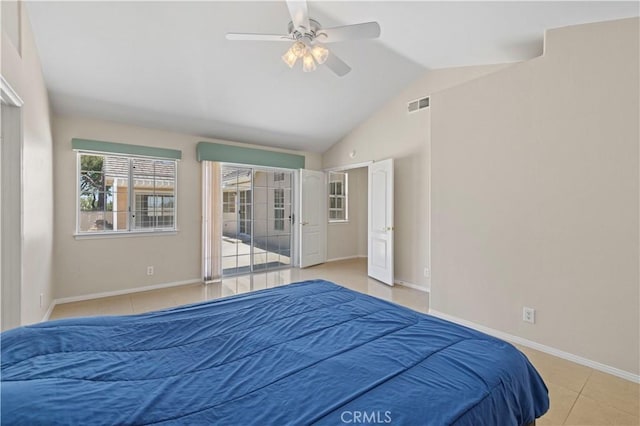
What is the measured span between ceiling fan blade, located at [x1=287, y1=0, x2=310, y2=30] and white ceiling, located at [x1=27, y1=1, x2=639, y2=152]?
1.00 meters

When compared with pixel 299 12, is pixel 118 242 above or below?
below

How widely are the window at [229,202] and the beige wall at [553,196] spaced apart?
3606 millimetres

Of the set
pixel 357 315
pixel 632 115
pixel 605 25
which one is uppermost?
pixel 605 25

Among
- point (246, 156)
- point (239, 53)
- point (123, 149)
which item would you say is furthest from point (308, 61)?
point (123, 149)

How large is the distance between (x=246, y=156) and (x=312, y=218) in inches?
72.6

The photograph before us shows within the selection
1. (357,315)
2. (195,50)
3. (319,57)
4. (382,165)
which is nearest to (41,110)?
(195,50)

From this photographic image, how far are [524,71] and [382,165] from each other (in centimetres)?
246

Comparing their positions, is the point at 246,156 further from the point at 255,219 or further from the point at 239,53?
the point at 239,53

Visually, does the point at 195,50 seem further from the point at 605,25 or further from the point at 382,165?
the point at 605,25

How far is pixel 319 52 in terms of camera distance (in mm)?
2281

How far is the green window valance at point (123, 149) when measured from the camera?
3.91m

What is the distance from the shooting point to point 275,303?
1.79 metres

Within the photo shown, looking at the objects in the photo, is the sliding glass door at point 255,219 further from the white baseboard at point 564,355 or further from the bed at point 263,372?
the bed at point 263,372

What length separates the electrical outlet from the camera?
8.84 feet
